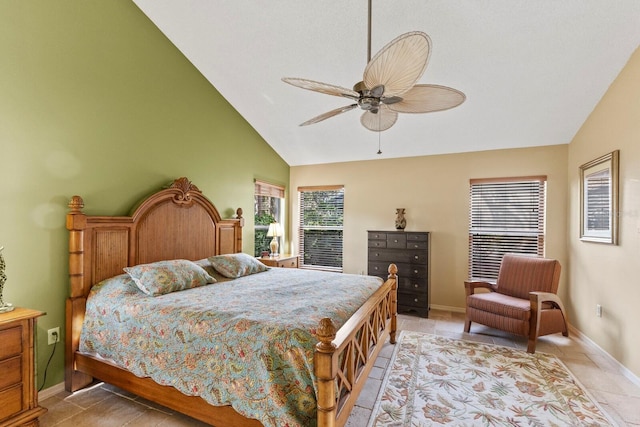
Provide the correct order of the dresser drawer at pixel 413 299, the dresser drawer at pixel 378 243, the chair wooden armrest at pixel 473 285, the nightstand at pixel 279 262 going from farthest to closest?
the dresser drawer at pixel 378 243 < the nightstand at pixel 279 262 < the dresser drawer at pixel 413 299 < the chair wooden armrest at pixel 473 285

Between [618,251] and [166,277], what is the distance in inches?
165

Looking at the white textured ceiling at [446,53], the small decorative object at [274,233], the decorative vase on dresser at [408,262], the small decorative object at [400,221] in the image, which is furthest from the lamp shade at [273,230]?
the small decorative object at [400,221]

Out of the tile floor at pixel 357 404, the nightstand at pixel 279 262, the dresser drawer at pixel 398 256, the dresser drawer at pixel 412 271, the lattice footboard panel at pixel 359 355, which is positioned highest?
the dresser drawer at pixel 398 256

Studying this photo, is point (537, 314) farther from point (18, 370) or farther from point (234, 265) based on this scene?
point (18, 370)

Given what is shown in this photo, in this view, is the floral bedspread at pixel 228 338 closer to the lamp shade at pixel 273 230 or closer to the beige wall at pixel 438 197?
the lamp shade at pixel 273 230

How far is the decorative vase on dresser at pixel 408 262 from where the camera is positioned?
448 cm

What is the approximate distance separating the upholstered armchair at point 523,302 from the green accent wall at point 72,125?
12.5 feet

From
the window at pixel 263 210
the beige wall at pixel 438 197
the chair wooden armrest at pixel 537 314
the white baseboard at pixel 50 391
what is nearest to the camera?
the white baseboard at pixel 50 391

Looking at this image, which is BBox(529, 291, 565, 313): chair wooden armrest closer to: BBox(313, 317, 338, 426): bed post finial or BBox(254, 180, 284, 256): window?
BBox(313, 317, 338, 426): bed post finial

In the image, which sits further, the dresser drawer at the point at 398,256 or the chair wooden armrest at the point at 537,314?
the dresser drawer at the point at 398,256

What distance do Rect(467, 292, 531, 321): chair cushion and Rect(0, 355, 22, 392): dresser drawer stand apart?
413cm

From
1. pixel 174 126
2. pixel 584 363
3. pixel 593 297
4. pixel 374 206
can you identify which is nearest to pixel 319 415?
pixel 584 363

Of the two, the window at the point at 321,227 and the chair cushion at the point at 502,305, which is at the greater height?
the window at the point at 321,227

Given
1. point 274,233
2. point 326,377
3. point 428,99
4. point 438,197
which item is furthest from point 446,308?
point 326,377
